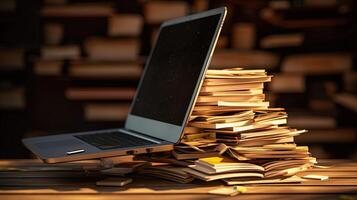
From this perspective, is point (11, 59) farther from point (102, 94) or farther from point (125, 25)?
point (125, 25)

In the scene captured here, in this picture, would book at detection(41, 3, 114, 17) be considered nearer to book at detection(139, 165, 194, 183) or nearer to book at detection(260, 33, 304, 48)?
book at detection(260, 33, 304, 48)

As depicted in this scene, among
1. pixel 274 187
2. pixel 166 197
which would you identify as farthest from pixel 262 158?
pixel 166 197

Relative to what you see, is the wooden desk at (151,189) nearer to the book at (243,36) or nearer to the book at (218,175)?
the book at (218,175)

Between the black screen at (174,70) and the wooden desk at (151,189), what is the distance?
6.0 inches

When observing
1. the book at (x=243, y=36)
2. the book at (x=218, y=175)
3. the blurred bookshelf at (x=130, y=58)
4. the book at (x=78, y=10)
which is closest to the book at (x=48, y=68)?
the blurred bookshelf at (x=130, y=58)

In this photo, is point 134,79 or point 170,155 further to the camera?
point 134,79

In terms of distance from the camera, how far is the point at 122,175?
95cm

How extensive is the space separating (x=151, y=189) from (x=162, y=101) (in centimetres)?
30

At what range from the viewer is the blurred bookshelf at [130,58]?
267cm

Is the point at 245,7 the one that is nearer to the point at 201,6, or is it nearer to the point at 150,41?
the point at 201,6

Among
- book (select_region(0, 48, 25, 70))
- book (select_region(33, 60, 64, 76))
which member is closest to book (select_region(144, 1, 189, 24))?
book (select_region(33, 60, 64, 76))

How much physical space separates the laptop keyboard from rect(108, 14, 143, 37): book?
159 cm

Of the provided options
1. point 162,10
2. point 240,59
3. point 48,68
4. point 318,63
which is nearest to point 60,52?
point 48,68

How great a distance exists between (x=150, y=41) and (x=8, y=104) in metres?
0.85
